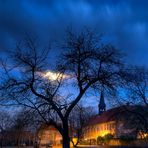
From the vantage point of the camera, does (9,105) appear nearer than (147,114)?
Yes

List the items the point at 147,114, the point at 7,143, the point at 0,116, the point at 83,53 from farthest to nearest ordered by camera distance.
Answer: the point at 7,143 → the point at 0,116 → the point at 147,114 → the point at 83,53

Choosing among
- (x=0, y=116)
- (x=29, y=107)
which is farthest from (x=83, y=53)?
(x=0, y=116)

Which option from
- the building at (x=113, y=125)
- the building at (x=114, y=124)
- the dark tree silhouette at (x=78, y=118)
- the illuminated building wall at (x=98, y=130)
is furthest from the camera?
the illuminated building wall at (x=98, y=130)

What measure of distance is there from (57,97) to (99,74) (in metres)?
3.72

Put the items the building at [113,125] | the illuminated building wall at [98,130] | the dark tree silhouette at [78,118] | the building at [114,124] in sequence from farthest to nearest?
the illuminated building wall at [98,130] → the building at [114,124] → the building at [113,125] → the dark tree silhouette at [78,118]

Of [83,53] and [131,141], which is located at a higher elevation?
[83,53]

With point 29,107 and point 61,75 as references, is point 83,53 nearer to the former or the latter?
point 61,75

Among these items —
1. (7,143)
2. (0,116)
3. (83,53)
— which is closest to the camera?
(83,53)

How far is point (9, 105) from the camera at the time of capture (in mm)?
23953

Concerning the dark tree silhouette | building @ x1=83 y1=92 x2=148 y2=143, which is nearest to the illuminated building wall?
building @ x1=83 y1=92 x2=148 y2=143

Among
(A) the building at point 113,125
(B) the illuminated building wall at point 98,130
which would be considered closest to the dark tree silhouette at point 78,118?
(A) the building at point 113,125

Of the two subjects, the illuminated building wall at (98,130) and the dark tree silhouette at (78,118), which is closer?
the dark tree silhouette at (78,118)

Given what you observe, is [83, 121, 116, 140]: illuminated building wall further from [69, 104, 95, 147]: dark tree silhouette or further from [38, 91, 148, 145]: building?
[69, 104, 95, 147]: dark tree silhouette

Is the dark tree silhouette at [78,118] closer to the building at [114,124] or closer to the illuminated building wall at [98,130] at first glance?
the building at [114,124]
